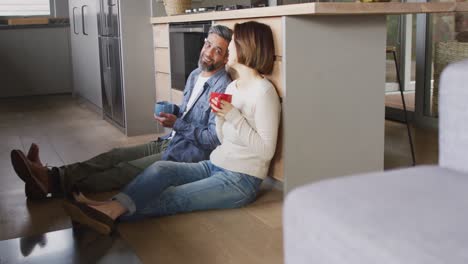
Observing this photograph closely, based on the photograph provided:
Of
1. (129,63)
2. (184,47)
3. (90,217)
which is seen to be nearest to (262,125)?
(90,217)

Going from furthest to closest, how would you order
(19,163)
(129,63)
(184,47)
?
(129,63) < (184,47) < (19,163)

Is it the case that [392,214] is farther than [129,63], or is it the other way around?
[129,63]

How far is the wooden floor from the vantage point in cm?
204

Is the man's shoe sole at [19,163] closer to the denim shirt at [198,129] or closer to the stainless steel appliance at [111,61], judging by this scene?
the denim shirt at [198,129]

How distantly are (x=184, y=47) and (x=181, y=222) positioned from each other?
1.52 metres

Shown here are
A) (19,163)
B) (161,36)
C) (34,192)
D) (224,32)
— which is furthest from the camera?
(161,36)

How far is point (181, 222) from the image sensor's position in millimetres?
2365

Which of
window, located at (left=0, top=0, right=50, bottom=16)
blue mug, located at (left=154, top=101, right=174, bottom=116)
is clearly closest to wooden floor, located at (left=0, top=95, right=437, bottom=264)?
blue mug, located at (left=154, top=101, right=174, bottom=116)

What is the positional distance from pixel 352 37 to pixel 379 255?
1849 millimetres

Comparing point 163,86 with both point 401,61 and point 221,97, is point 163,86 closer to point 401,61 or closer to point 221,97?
point 221,97

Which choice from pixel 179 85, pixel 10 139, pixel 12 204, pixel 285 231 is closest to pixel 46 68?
pixel 10 139

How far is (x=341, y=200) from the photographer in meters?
1.04

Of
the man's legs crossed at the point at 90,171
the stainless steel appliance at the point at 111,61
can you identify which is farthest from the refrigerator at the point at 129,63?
the man's legs crossed at the point at 90,171

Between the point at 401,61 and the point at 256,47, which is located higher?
the point at 256,47
